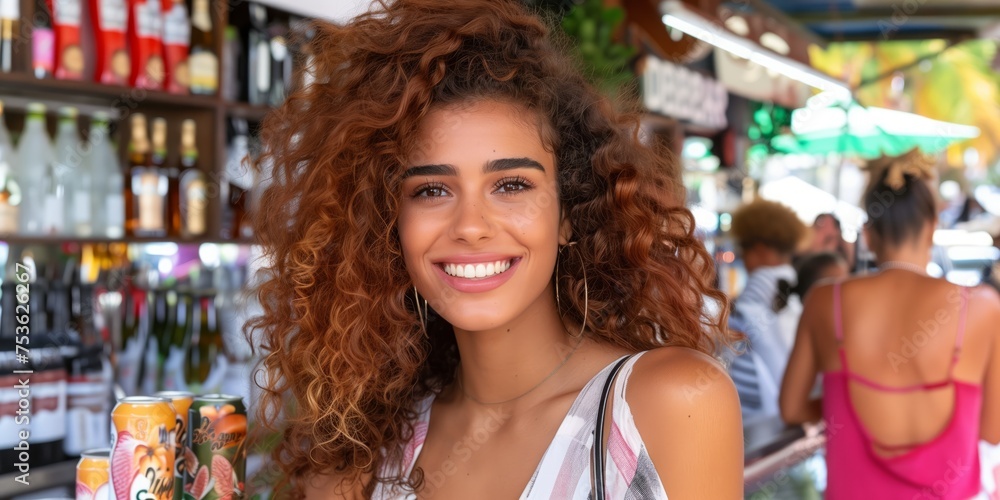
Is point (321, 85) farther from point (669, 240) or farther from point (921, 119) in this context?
point (921, 119)

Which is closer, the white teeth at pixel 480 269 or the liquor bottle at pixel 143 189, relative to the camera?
the white teeth at pixel 480 269

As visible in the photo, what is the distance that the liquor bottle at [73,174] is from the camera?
2.72 metres

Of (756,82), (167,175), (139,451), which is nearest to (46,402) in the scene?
(167,175)

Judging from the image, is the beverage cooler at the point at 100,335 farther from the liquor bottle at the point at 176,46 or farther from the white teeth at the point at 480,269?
the white teeth at the point at 480,269

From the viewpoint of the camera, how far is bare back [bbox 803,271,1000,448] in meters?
2.72

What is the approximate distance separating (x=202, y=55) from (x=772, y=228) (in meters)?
2.86

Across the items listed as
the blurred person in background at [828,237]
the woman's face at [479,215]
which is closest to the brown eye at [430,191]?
the woman's face at [479,215]

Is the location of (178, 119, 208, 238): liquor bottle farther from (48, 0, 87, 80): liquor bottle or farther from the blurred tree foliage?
the blurred tree foliage

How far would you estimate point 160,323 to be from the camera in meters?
3.10

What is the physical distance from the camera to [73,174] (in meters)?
2.81

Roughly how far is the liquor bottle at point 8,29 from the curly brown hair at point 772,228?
11.0 ft

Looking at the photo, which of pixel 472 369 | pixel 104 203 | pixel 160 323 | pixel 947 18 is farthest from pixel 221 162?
pixel 947 18

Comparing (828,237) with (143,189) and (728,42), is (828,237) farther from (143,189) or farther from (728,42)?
(143,189)

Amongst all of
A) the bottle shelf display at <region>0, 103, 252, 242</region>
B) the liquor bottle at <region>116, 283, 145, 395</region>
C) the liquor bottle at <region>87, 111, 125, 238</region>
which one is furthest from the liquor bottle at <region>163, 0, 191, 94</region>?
the liquor bottle at <region>116, 283, 145, 395</region>
